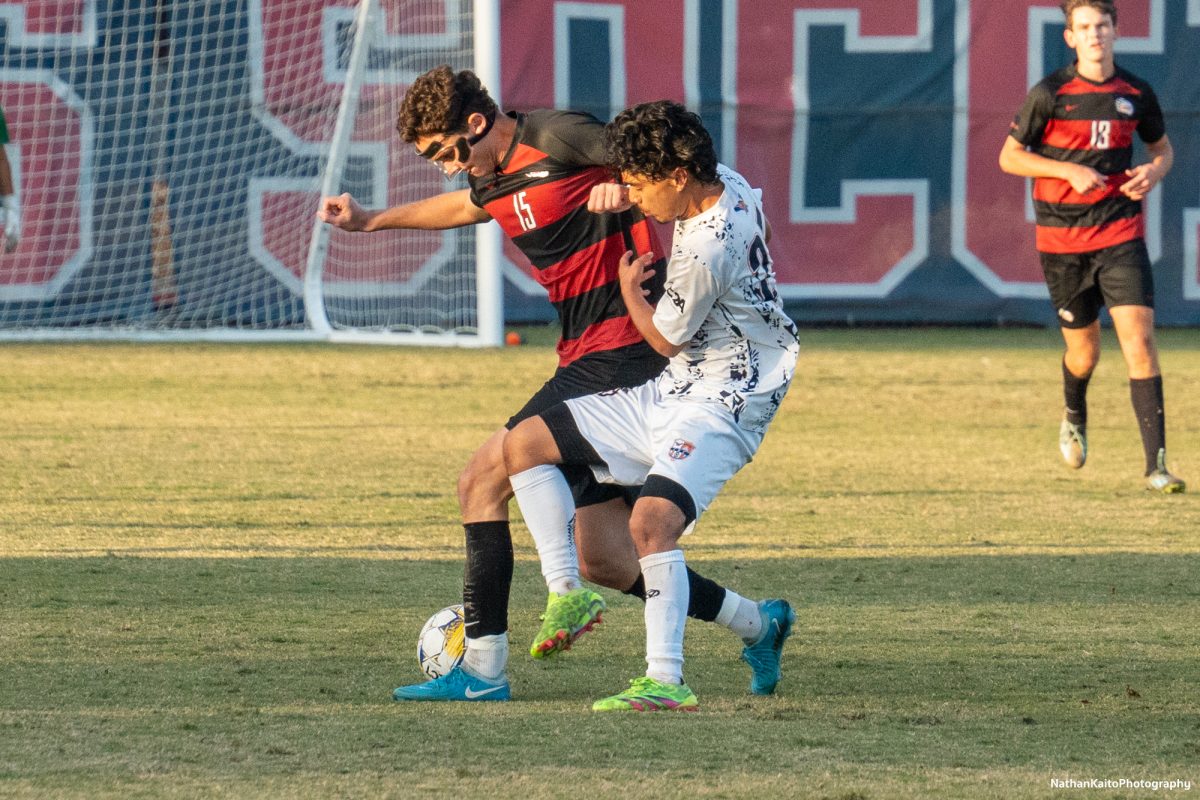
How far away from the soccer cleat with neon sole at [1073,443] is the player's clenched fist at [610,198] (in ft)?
14.1

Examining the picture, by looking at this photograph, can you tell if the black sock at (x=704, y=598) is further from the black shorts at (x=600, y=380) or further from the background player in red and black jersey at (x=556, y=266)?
the black shorts at (x=600, y=380)

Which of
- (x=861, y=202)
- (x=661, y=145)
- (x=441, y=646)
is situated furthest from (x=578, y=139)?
(x=861, y=202)

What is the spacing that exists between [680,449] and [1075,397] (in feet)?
14.3

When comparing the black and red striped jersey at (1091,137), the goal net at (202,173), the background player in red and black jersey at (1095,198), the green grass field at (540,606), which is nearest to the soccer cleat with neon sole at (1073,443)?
the background player in red and black jersey at (1095,198)

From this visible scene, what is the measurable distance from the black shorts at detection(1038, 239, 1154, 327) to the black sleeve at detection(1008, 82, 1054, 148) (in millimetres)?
543

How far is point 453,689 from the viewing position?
13.2 ft

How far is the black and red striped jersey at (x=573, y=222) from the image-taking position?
4.50m

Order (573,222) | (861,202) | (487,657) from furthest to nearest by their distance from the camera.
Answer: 1. (861,202)
2. (573,222)
3. (487,657)

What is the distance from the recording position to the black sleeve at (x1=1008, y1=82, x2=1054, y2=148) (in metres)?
7.65

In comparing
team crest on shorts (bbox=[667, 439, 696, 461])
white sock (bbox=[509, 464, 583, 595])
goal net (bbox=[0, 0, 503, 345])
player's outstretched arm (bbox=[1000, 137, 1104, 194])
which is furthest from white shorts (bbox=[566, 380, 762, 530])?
goal net (bbox=[0, 0, 503, 345])

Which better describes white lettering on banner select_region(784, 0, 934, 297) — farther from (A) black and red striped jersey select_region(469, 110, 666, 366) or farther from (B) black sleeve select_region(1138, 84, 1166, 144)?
(A) black and red striped jersey select_region(469, 110, 666, 366)

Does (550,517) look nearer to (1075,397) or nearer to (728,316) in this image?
(728,316)

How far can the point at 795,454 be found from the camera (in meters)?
8.46

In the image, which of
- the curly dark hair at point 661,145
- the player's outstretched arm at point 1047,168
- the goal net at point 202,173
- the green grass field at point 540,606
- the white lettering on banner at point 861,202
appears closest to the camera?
the green grass field at point 540,606
